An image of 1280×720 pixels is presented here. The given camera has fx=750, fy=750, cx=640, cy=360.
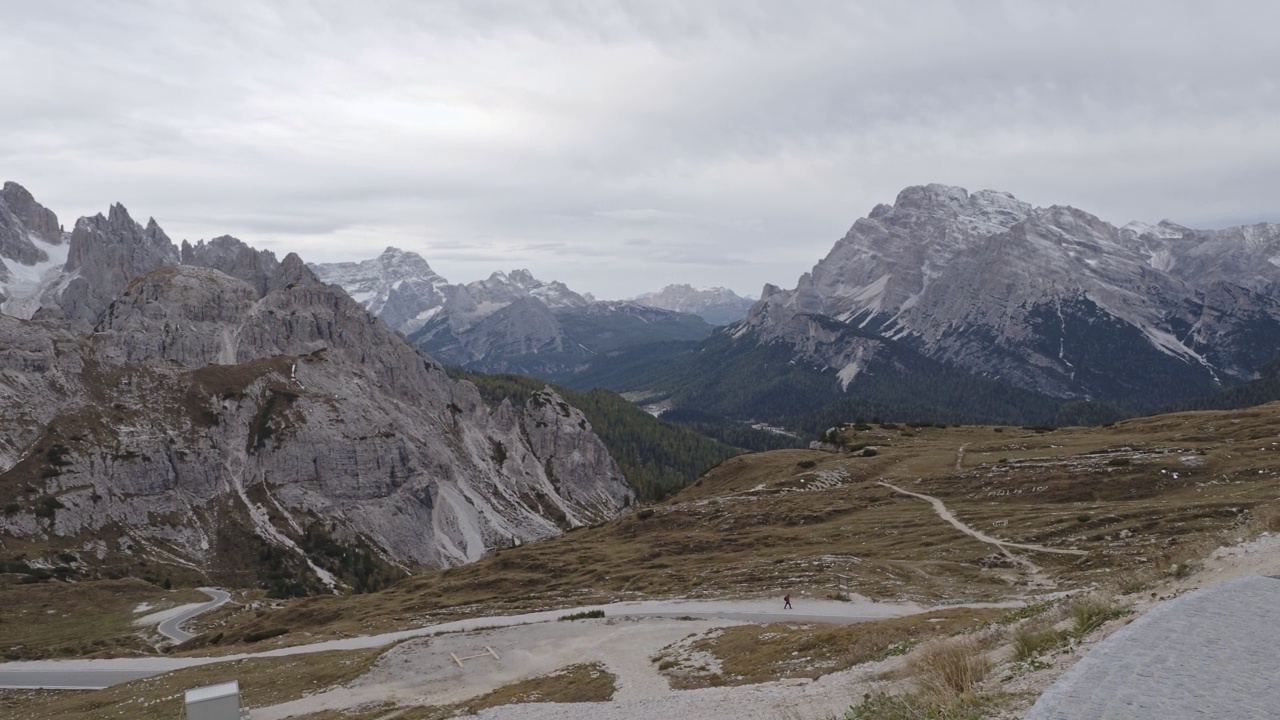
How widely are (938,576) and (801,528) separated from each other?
34.7 m

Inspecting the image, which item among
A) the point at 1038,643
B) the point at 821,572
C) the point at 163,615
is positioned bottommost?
the point at 163,615

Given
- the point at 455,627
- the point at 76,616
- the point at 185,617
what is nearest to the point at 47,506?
the point at 76,616

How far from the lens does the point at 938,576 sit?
70.2m

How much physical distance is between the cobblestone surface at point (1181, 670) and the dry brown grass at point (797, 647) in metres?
14.5

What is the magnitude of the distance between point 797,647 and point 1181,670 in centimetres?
3307

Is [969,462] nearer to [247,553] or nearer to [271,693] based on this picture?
[271,693]

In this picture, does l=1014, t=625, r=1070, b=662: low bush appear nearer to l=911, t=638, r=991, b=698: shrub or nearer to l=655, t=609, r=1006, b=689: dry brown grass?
l=911, t=638, r=991, b=698: shrub

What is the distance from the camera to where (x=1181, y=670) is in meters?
14.3

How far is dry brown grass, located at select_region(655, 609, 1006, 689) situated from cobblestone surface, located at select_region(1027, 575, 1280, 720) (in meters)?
14.5

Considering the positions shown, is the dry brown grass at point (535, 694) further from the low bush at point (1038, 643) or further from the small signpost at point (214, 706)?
the low bush at point (1038, 643)

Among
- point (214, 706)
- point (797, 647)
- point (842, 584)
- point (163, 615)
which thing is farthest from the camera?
point (163, 615)

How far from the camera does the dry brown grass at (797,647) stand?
36.6m

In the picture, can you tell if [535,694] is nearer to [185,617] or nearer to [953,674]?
[953,674]

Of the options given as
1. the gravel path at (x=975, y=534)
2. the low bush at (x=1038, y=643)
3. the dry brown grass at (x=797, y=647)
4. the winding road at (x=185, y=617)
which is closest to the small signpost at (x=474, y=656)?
the dry brown grass at (x=797, y=647)
